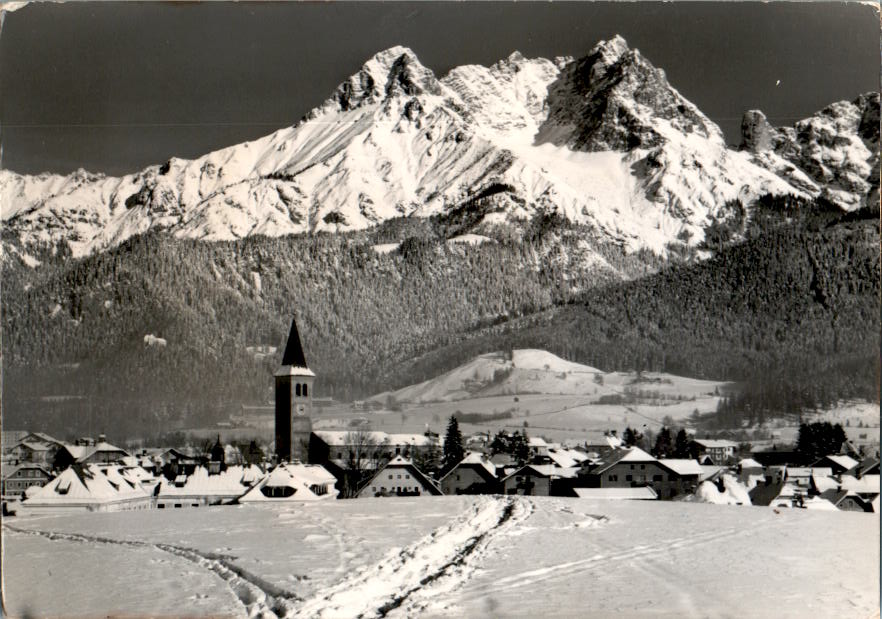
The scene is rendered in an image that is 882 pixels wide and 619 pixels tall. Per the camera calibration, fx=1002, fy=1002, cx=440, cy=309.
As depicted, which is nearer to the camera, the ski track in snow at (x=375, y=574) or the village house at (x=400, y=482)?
the ski track in snow at (x=375, y=574)

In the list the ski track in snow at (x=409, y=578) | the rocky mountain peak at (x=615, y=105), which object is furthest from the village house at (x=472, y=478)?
the rocky mountain peak at (x=615, y=105)

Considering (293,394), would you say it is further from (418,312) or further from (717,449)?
(717,449)

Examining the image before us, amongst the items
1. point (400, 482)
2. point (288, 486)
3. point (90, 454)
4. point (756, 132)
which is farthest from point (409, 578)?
point (756, 132)

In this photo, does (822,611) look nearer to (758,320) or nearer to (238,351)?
(758,320)

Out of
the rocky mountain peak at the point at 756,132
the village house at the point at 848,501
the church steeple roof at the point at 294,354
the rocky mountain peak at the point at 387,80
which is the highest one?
the rocky mountain peak at the point at 387,80

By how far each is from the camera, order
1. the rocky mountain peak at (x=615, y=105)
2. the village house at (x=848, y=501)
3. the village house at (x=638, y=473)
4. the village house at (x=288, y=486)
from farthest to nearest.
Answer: the village house at (x=638, y=473)
the village house at (x=288, y=486)
the rocky mountain peak at (x=615, y=105)
the village house at (x=848, y=501)

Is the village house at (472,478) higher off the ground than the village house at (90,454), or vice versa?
the village house at (90,454)

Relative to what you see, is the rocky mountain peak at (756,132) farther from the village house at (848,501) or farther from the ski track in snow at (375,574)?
the ski track in snow at (375,574)

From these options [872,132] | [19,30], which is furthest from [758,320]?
[19,30]

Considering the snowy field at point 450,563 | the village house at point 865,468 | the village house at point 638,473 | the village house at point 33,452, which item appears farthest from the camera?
the village house at point 638,473
